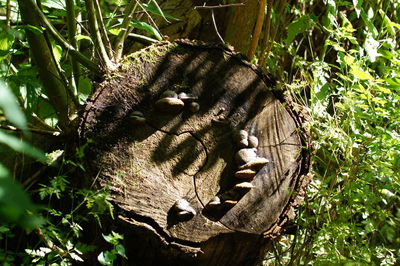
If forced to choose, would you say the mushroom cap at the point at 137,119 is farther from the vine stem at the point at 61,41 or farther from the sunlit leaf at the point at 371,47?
the sunlit leaf at the point at 371,47

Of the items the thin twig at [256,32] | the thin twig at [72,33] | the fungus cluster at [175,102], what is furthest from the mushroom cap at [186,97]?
the thin twig at [256,32]

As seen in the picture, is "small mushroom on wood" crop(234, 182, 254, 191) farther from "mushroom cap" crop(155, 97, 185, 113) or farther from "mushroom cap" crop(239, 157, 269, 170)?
"mushroom cap" crop(155, 97, 185, 113)

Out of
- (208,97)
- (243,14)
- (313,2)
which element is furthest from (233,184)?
(313,2)

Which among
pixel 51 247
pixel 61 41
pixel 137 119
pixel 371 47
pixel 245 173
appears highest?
pixel 61 41

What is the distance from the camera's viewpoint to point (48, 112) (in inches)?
95.4

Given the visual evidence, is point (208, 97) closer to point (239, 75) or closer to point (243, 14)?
point (239, 75)

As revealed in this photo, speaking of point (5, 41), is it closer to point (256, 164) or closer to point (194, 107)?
point (194, 107)

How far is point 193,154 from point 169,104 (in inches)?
8.8

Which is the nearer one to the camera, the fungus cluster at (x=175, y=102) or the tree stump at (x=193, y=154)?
the tree stump at (x=193, y=154)

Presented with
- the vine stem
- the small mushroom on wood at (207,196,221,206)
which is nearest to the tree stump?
the small mushroom on wood at (207,196,221,206)

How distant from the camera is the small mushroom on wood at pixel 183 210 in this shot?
1836mm

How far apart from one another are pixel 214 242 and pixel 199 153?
14.7 inches

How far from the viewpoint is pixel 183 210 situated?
1.84 m

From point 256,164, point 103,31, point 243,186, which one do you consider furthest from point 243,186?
point 103,31
